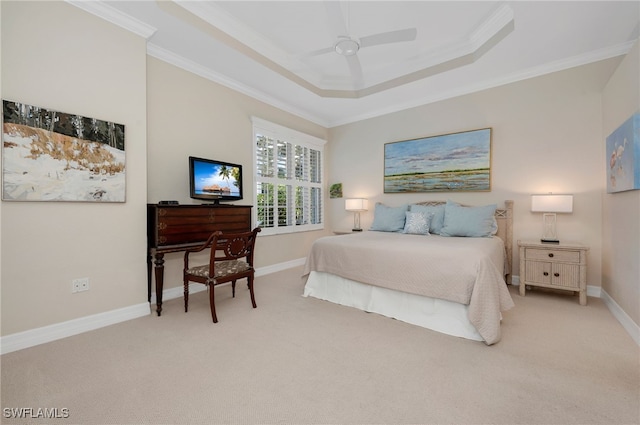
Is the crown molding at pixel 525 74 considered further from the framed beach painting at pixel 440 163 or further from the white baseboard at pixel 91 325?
the white baseboard at pixel 91 325

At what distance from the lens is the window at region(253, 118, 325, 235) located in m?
4.37

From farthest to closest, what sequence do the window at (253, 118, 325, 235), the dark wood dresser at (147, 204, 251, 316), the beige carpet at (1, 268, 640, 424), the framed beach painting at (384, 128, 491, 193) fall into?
the window at (253, 118, 325, 235) < the framed beach painting at (384, 128, 491, 193) < the dark wood dresser at (147, 204, 251, 316) < the beige carpet at (1, 268, 640, 424)

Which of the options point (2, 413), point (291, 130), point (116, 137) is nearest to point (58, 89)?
point (116, 137)

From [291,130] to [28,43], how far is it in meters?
3.23

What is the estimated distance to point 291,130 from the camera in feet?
15.8

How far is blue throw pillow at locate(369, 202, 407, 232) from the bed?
0.87ft

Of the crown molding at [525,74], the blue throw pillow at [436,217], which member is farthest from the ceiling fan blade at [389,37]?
the blue throw pillow at [436,217]

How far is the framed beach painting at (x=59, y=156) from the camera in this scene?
2.07 m

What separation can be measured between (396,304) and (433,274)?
0.52 m

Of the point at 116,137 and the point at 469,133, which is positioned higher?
the point at 469,133

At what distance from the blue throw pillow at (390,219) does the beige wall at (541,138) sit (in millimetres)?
568

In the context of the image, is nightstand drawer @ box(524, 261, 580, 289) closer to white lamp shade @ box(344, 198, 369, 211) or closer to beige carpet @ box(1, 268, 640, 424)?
beige carpet @ box(1, 268, 640, 424)

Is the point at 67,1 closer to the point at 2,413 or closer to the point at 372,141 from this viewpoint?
the point at 2,413

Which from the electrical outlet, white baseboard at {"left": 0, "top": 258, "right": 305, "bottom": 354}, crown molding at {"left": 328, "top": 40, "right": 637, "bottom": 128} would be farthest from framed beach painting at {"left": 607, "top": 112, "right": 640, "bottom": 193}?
the electrical outlet
